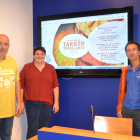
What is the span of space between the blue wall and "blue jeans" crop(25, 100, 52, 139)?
0.55m

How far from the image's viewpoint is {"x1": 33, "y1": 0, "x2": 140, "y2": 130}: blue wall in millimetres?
2723

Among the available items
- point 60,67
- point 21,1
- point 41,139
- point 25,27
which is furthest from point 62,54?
point 41,139

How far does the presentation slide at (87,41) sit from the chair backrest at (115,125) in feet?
3.84

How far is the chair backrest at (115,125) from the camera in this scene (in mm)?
1625

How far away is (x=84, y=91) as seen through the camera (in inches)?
113

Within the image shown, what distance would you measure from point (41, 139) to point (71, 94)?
2.04 meters

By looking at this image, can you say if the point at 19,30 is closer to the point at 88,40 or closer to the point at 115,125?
the point at 88,40

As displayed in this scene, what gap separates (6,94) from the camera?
76.1 inches

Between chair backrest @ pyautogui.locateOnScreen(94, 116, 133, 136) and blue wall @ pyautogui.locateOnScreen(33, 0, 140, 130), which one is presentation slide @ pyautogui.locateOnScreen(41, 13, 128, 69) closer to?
blue wall @ pyautogui.locateOnScreen(33, 0, 140, 130)

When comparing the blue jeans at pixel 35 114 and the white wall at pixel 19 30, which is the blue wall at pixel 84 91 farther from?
the blue jeans at pixel 35 114

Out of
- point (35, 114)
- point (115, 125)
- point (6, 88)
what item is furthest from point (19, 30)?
point (115, 125)

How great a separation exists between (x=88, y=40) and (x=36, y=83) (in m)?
1.14

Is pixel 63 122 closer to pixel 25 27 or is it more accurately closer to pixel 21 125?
pixel 21 125

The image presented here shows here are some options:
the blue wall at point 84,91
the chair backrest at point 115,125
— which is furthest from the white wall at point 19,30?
the chair backrest at point 115,125
